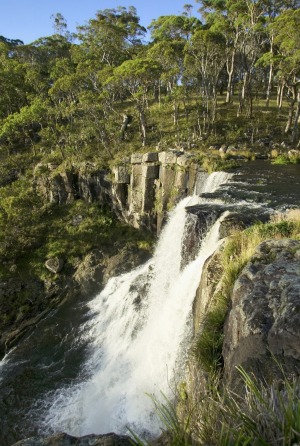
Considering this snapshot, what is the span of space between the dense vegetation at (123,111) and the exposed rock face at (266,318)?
1538cm

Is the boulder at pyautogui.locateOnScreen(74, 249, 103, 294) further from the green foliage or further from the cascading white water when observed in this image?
the green foliage

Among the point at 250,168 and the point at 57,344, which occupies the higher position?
the point at 250,168

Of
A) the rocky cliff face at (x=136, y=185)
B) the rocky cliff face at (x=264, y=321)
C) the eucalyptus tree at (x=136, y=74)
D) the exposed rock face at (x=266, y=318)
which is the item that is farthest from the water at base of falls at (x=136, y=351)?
the eucalyptus tree at (x=136, y=74)

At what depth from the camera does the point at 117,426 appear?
32.6 ft

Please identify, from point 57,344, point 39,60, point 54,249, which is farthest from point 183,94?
point 39,60

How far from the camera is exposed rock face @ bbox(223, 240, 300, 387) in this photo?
4055 millimetres

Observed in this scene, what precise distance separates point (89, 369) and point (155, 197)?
1282 centimetres

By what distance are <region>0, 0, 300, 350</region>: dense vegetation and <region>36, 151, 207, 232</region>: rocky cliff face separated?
48.5 inches

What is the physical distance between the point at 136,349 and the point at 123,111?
36.6m

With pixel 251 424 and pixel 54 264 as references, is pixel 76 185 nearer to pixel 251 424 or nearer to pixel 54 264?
pixel 54 264

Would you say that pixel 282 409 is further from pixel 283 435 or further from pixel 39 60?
pixel 39 60

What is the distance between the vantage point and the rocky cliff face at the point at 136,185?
68.1ft

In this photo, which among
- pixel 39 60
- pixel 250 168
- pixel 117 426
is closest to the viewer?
pixel 117 426

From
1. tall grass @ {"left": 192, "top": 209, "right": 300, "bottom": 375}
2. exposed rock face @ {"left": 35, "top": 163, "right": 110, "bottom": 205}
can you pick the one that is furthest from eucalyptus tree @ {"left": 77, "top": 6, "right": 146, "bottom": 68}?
tall grass @ {"left": 192, "top": 209, "right": 300, "bottom": 375}
